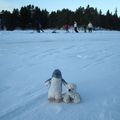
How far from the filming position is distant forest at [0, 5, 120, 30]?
222ft

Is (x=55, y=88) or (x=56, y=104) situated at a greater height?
(x=55, y=88)

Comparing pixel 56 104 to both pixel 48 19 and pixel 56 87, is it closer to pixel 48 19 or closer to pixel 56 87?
pixel 56 87

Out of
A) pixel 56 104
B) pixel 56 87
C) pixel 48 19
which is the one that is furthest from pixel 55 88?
pixel 48 19

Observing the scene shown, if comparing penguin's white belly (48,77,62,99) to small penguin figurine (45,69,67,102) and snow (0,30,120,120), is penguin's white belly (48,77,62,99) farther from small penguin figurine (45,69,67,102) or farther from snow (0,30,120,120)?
snow (0,30,120,120)

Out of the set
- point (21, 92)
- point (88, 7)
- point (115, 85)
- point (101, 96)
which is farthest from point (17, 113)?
point (88, 7)

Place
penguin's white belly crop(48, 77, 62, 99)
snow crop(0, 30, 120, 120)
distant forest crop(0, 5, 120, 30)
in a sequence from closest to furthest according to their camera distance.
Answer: snow crop(0, 30, 120, 120) → penguin's white belly crop(48, 77, 62, 99) → distant forest crop(0, 5, 120, 30)

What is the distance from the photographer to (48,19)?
84562 mm

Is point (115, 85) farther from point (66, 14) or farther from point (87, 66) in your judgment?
point (66, 14)

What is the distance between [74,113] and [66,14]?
91.2 m

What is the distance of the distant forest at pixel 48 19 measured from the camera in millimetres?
67812

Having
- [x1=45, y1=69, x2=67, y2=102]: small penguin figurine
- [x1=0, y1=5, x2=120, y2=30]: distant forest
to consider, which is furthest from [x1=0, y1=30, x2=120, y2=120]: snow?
[x1=0, y1=5, x2=120, y2=30]: distant forest

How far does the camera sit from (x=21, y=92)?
4.86 metres

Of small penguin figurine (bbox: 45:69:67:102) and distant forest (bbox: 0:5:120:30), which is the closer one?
small penguin figurine (bbox: 45:69:67:102)

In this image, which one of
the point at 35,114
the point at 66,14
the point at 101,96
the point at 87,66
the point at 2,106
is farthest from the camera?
the point at 66,14
